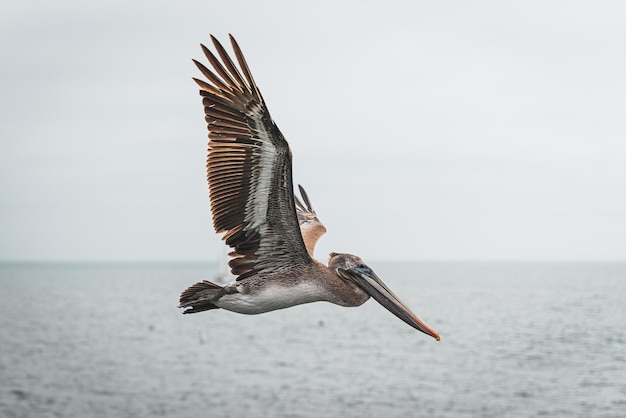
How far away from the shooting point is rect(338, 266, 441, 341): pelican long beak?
733 centimetres

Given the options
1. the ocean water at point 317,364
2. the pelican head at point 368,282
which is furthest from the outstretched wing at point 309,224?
the ocean water at point 317,364

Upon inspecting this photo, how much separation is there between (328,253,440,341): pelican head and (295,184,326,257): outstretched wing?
176cm

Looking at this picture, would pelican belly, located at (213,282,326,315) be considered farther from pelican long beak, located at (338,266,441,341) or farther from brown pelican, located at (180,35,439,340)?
pelican long beak, located at (338,266,441,341)

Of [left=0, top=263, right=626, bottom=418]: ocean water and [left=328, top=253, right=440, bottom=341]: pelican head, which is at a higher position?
[left=328, top=253, right=440, bottom=341]: pelican head

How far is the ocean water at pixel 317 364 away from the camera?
61.7m

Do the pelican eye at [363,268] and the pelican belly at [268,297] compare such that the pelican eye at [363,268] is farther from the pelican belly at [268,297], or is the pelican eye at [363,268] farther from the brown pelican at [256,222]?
the pelican belly at [268,297]

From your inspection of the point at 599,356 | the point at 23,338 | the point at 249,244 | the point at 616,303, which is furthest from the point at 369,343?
the point at 249,244

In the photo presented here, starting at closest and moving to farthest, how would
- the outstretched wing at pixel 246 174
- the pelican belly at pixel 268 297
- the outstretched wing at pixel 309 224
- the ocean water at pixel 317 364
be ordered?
1. the outstretched wing at pixel 246 174
2. the pelican belly at pixel 268 297
3. the outstretched wing at pixel 309 224
4. the ocean water at pixel 317 364

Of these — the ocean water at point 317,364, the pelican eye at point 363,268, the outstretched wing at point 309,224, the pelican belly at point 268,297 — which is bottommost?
the ocean water at point 317,364

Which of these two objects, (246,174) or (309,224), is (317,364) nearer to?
(309,224)

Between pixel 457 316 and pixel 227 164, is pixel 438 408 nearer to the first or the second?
pixel 227 164

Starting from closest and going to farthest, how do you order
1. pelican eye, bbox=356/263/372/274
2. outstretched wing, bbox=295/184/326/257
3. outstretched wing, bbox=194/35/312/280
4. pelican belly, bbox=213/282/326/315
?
outstretched wing, bbox=194/35/312/280, pelican belly, bbox=213/282/326/315, pelican eye, bbox=356/263/372/274, outstretched wing, bbox=295/184/326/257

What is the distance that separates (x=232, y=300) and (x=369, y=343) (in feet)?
309

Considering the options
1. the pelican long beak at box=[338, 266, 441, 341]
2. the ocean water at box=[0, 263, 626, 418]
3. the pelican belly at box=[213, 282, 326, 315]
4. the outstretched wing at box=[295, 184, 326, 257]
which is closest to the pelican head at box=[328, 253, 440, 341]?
the pelican long beak at box=[338, 266, 441, 341]
